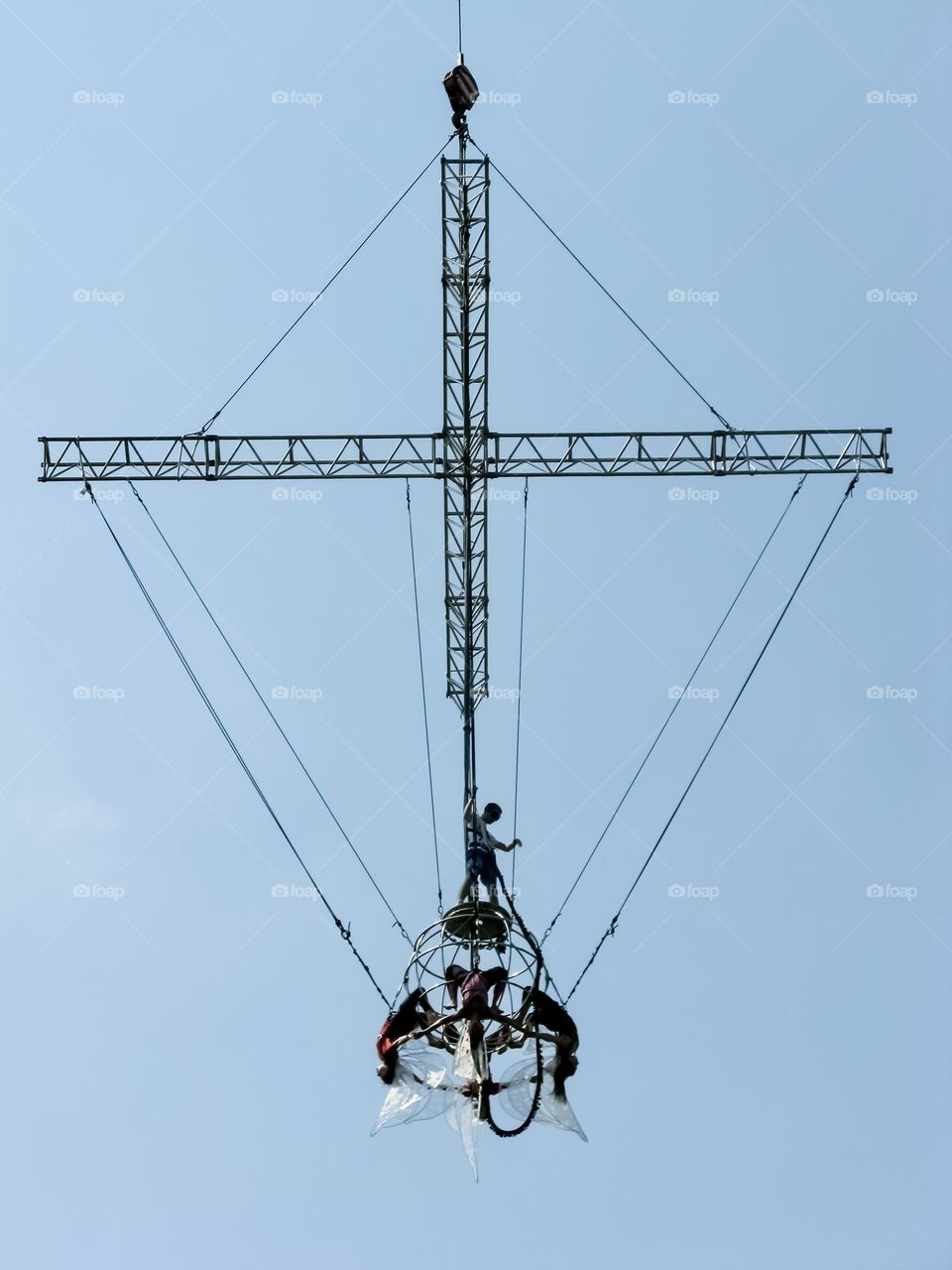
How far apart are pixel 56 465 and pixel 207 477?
235 centimetres

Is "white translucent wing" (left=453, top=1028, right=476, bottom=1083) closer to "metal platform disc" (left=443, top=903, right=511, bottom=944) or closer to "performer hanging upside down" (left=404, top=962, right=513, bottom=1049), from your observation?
"performer hanging upside down" (left=404, top=962, right=513, bottom=1049)

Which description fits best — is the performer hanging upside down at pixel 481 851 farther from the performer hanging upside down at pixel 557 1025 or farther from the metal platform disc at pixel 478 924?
the performer hanging upside down at pixel 557 1025

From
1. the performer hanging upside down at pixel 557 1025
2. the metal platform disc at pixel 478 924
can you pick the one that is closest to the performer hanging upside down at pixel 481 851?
the metal platform disc at pixel 478 924

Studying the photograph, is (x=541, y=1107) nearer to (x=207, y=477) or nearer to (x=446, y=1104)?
(x=446, y=1104)

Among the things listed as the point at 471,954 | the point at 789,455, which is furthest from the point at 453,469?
the point at 471,954

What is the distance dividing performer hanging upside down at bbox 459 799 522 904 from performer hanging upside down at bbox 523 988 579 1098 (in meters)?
1.84

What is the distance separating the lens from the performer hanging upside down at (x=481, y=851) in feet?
93.7

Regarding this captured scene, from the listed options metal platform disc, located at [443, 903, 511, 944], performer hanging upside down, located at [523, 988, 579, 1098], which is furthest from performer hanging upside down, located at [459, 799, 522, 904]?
performer hanging upside down, located at [523, 988, 579, 1098]

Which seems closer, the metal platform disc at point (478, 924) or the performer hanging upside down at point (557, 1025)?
the performer hanging upside down at point (557, 1025)

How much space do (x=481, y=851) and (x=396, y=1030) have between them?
279cm

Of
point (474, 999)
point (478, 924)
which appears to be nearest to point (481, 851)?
point (478, 924)

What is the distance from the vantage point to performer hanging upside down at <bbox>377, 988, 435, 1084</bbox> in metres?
27.1

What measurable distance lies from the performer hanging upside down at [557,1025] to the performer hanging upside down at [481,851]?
6.03 ft

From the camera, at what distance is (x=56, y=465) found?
3353 cm
